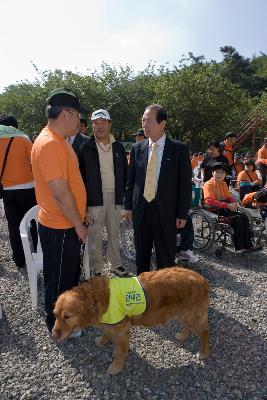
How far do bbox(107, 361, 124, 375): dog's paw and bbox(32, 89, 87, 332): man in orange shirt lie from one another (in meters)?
0.77

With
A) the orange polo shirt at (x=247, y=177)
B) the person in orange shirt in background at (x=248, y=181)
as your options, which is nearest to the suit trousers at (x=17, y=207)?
the person in orange shirt in background at (x=248, y=181)

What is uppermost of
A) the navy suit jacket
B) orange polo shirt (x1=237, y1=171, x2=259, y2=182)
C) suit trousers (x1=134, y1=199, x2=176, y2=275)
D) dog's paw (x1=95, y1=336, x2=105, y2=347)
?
the navy suit jacket

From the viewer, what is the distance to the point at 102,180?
4.45 meters

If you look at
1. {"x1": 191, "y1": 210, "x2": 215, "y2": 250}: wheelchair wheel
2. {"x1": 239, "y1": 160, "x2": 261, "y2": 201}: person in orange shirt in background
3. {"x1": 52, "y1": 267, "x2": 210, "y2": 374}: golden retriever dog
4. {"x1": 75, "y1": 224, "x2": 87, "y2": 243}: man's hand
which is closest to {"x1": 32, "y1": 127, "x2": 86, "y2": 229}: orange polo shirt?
{"x1": 75, "y1": 224, "x2": 87, "y2": 243}: man's hand

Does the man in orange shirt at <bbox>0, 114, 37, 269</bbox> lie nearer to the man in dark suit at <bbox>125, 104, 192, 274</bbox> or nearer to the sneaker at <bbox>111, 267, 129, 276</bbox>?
the sneaker at <bbox>111, 267, 129, 276</bbox>

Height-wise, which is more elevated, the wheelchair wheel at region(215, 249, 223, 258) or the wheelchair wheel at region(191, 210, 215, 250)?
the wheelchair wheel at region(191, 210, 215, 250)

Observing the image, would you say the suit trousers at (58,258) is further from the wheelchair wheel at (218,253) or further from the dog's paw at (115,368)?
the wheelchair wheel at (218,253)

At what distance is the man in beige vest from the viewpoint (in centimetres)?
430

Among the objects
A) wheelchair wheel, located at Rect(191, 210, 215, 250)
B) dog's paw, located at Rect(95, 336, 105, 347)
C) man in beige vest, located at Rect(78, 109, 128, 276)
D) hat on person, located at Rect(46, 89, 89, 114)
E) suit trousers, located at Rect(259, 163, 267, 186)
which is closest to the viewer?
hat on person, located at Rect(46, 89, 89, 114)

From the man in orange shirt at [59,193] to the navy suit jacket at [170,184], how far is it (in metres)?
0.89

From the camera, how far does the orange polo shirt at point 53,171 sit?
8.69 feet

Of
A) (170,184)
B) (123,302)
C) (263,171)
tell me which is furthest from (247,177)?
(123,302)

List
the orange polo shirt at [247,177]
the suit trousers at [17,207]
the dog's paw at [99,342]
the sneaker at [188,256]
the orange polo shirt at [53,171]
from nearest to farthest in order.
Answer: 1. the orange polo shirt at [53,171]
2. the dog's paw at [99,342]
3. the suit trousers at [17,207]
4. the sneaker at [188,256]
5. the orange polo shirt at [247,177]

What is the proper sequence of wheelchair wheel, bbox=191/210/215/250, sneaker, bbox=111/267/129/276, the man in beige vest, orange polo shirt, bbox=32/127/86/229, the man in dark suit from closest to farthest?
orange polo shirt, bbox=32/127/86/229 → the man in dark suit → the man in beige vest → sneaker, bbox=111/267/129/276 → wheelchair wheel, bbox=191/210/215/250
